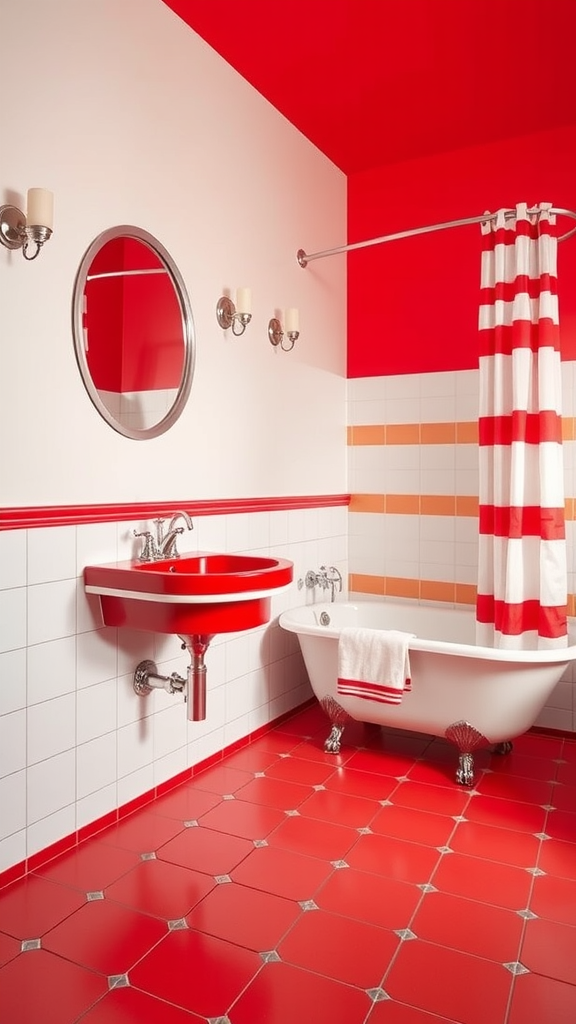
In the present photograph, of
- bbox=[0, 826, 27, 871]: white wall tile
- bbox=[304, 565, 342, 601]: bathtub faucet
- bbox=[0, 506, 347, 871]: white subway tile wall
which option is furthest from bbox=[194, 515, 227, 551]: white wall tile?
bbox=[0, 826, 27, 871]: white wall tile

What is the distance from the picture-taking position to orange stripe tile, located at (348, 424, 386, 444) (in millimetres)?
4020

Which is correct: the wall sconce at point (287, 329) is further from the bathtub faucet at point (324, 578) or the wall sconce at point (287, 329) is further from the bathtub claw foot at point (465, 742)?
the bathtub claw foot at point (465, 742)

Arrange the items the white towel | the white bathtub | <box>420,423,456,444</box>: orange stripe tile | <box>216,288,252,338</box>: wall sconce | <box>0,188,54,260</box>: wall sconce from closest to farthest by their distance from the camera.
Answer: <box>0,188,54,260</box>: wall sconce < the white bathtub < the white towel < <box>216,288,252,338</box>: wall sconce < <box>420,423,456,444</box>: orange stripe tile

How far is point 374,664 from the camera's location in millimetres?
2816

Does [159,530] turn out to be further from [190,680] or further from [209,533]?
[190,680]

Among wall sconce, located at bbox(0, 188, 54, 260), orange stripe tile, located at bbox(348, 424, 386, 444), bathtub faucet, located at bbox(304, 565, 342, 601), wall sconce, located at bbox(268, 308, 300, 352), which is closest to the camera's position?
wall sconce, located at bbox(0, 188, 54, 260)

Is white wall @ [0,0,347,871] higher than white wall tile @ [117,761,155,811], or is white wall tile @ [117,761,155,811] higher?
white wall @ [0,0,347,871]

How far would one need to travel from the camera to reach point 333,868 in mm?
2166

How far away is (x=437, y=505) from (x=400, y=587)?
0.51 m

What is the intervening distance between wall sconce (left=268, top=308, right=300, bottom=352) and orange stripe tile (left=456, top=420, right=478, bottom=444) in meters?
1.01

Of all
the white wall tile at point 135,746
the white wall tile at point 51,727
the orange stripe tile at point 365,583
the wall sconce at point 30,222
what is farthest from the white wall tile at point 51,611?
the orange stripe tile at point 365,583

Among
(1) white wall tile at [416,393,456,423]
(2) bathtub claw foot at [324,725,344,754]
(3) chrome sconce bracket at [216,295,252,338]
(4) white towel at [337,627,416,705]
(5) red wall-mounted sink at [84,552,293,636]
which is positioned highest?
(3) chrome sconce bracket at [216,295,252,338]

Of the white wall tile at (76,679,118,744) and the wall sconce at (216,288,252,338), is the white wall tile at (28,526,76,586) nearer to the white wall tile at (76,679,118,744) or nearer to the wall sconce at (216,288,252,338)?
the white wall tile at (76,679,118,744)

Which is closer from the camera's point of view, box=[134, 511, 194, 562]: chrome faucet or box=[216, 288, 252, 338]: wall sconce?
box=[134, 511, 194, 562]: chrome faucet
